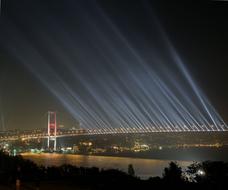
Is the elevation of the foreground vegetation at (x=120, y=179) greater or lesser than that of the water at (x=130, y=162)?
lesser

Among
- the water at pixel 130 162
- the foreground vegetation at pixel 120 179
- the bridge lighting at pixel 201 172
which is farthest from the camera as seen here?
the water at pixel 130 162

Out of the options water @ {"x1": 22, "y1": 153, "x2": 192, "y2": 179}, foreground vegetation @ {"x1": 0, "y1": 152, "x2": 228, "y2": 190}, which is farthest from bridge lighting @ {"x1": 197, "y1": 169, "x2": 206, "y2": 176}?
water @ {"x1": 22, "y1": 153, "x2": 192, "y2": 179}

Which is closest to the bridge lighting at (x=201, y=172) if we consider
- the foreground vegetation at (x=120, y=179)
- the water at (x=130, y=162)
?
the foreground vegetation at (x=120, y=179)

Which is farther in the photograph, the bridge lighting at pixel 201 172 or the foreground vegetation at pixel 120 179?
the bridge lighting at pixel 201 172

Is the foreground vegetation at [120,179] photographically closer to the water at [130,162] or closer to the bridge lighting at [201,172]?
the bridge lighting at [201,172]

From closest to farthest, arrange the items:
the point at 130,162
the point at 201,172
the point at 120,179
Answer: the point at 120,179 < the point at 201,172 < the point at 130,162

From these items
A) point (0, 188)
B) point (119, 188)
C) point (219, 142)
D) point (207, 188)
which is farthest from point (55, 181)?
point (219, 142)

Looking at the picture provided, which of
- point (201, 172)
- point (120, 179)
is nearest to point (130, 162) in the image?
point (201, 172)

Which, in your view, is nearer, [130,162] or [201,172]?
[201,172]

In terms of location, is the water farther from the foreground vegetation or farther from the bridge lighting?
the foreground vegetation

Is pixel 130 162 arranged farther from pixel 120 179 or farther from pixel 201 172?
pixel 120 179

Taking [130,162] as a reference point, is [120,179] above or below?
below
